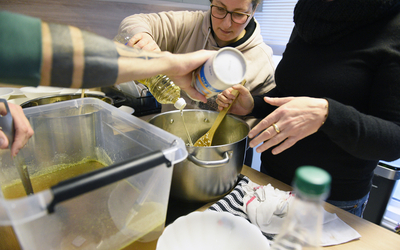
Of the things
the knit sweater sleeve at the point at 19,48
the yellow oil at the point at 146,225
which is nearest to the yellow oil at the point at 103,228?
the yellow oil at the point at 146,225

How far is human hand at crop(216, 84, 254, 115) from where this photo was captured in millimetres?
973

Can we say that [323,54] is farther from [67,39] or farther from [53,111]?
[53,111]

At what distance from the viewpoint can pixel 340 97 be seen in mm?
809

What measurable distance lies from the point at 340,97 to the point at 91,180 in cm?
82

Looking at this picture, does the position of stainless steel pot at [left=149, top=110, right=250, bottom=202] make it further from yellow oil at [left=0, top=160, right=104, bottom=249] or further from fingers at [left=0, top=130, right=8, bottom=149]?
fingers at [left=0, top=130, right=8, bottom=149]

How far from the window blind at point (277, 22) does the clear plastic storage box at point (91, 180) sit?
2554 mm

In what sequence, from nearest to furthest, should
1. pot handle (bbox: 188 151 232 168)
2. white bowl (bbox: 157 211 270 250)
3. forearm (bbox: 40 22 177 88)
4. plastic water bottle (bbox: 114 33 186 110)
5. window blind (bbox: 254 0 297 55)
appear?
forearm (bbox: 40 22 177 88) → white bowl (bbox: 157 211 270 250) → pot handle (bbox: 188 151 232 168) → plastic water bottle (bbox: 114 33 186 110) → window blind (bbox: 254 0 297 55)

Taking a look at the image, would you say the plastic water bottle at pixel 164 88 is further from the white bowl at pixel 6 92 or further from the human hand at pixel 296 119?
the white bowl at pixel 6 92

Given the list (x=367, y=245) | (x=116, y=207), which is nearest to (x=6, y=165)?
(x=116, y=207)

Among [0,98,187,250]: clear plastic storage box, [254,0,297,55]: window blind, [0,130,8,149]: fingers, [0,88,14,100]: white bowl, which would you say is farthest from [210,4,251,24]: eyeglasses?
[254,0,297,55]: window blind

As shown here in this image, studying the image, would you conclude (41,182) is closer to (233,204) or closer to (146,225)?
(146,225)

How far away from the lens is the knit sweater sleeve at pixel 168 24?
4.02 ft

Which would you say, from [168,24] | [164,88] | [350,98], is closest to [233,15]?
[168,24]

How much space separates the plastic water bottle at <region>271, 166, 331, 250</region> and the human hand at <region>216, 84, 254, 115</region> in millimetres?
662
